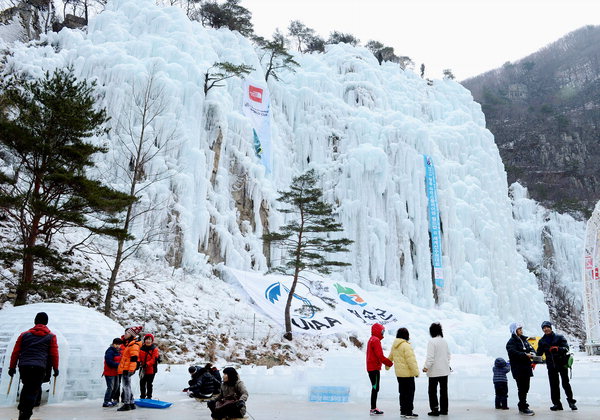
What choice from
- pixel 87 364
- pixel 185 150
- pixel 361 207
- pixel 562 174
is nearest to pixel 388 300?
pixel 361 207

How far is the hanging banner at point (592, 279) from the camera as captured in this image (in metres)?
20.8

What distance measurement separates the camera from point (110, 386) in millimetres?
7285

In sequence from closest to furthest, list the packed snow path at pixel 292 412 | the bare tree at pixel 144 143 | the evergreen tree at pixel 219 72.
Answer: the packed snow path at pixel 292 412 → the bare tree at pixel 144 143 → the evergreen tree at pixel 219 72

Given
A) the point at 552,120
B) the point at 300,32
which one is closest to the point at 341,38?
the point at 300,32

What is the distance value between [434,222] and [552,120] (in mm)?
39591

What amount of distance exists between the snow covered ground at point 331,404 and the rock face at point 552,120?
43366 mm

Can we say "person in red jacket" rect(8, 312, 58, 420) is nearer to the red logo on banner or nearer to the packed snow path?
the packed snow path

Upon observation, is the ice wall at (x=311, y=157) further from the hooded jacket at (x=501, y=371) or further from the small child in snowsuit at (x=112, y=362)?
the hooded jacket at (x=501, y=371)

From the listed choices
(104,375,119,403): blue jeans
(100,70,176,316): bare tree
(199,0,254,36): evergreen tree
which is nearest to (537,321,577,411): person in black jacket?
(104,375,119,403): blue jeans

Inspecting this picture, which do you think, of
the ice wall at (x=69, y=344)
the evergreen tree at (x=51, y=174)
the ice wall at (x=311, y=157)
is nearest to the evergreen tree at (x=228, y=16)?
the ice wall at (x=311, y=157)

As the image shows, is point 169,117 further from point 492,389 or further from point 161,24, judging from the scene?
point 492,389

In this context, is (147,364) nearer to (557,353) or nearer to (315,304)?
(557,353)

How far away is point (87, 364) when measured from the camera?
7844 millimetres

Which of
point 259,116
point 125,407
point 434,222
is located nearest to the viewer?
point 125,407
